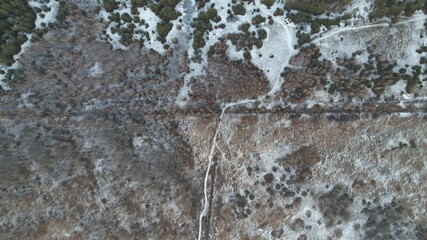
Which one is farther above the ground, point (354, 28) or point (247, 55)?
point (354, 28)

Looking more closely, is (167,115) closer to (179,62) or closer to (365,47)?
(179,62)

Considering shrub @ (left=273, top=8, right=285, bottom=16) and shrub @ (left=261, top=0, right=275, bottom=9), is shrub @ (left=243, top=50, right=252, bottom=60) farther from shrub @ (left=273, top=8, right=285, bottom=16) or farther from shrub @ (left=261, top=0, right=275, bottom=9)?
shrub @ (left=261, top=0, right=275, bottom=9)

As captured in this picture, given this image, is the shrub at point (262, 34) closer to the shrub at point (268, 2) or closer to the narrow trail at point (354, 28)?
the shrub at point (268, 2)

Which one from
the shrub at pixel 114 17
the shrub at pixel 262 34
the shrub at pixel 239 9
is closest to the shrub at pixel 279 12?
the shrub at pixel 262 34

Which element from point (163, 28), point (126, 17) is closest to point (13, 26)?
point (126, 17)

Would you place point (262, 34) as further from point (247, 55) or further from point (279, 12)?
point (279, 12)

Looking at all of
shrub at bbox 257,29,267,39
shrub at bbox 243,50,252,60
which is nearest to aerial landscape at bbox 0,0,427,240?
shrub at bbox 257,29,267,39

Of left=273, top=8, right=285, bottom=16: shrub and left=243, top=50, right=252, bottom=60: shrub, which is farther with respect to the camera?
left=243, top=50, right=252, bottom=60: shrub

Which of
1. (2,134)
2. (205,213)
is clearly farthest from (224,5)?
(2,134)
